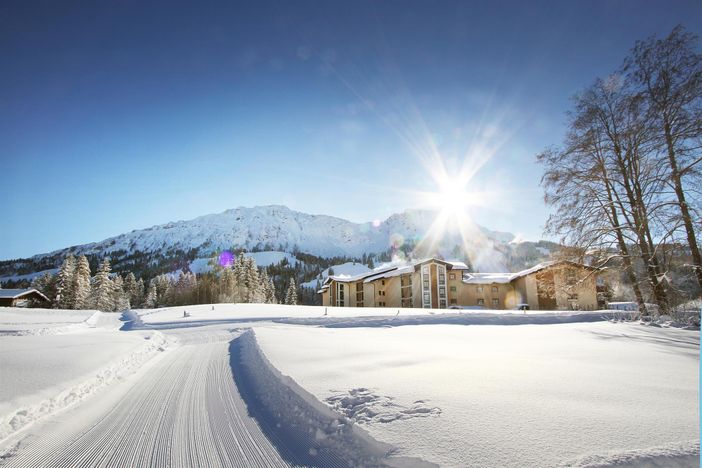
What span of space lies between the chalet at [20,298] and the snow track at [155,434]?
215ft

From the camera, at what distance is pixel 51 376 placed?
5.36 metres

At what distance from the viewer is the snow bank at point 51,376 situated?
158 inches

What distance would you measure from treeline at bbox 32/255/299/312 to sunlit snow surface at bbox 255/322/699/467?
6293 cm

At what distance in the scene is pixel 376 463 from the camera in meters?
2.45

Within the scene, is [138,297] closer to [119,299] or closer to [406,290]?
[119,299]

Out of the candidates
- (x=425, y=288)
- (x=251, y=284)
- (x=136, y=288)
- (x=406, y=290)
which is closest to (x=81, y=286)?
(x=136, y=288)

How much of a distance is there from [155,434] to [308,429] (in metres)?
1.73

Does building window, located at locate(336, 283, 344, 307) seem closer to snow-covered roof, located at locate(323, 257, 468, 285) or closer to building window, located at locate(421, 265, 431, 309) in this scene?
snow-covered roof, located at locate(323, 257, 468, 285)

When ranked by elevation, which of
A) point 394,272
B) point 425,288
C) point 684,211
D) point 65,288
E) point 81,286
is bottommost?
point 425,288

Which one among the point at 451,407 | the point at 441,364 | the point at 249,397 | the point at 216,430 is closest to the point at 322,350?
the point at 249,397

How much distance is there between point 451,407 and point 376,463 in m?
0.93

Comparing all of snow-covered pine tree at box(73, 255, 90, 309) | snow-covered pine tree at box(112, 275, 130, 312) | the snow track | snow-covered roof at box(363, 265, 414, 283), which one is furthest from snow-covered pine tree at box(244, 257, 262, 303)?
the snow track

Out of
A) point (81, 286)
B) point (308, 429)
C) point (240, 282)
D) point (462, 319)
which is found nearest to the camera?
point (308, 429)

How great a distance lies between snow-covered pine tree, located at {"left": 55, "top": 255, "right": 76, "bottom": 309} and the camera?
5094 cm
